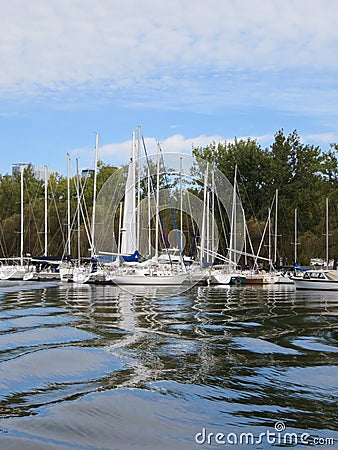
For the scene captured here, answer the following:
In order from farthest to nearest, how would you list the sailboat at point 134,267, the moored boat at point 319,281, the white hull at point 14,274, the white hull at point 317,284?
the white hull at point 14,274 → the sailboat at point 134,267 → the moored boat at point 319,281 → the white hull at point 317,284

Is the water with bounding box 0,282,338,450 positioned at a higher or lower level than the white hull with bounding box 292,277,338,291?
lower

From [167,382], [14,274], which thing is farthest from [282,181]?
[167,382]

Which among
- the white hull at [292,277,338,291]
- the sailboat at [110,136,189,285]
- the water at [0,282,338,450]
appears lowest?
the water at [0,282,338,450]

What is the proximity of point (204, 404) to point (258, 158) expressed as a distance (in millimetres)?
79525

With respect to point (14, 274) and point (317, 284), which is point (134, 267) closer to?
point (317, 284)

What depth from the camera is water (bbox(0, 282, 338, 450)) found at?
40.5ft

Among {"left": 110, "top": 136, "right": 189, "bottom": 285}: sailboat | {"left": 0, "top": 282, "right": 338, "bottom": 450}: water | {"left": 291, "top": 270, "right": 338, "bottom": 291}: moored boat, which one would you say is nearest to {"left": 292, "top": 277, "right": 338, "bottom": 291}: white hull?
{"left": 291, "top": 270, "right": 338, "bottom": 291}: moored boat

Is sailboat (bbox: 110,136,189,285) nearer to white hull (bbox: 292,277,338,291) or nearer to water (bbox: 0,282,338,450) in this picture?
white hull (bbox: 292,277,338,291)

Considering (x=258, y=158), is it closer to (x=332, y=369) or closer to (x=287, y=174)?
(x=287, y=174)

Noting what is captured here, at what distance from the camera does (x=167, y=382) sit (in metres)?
16.2

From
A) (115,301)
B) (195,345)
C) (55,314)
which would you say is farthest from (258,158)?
(195,345)

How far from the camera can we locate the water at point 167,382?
12.3m

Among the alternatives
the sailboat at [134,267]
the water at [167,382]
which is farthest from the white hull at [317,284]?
the water at [167,382]

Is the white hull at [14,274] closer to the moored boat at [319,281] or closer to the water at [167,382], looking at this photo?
the moored boat at [319,281]
